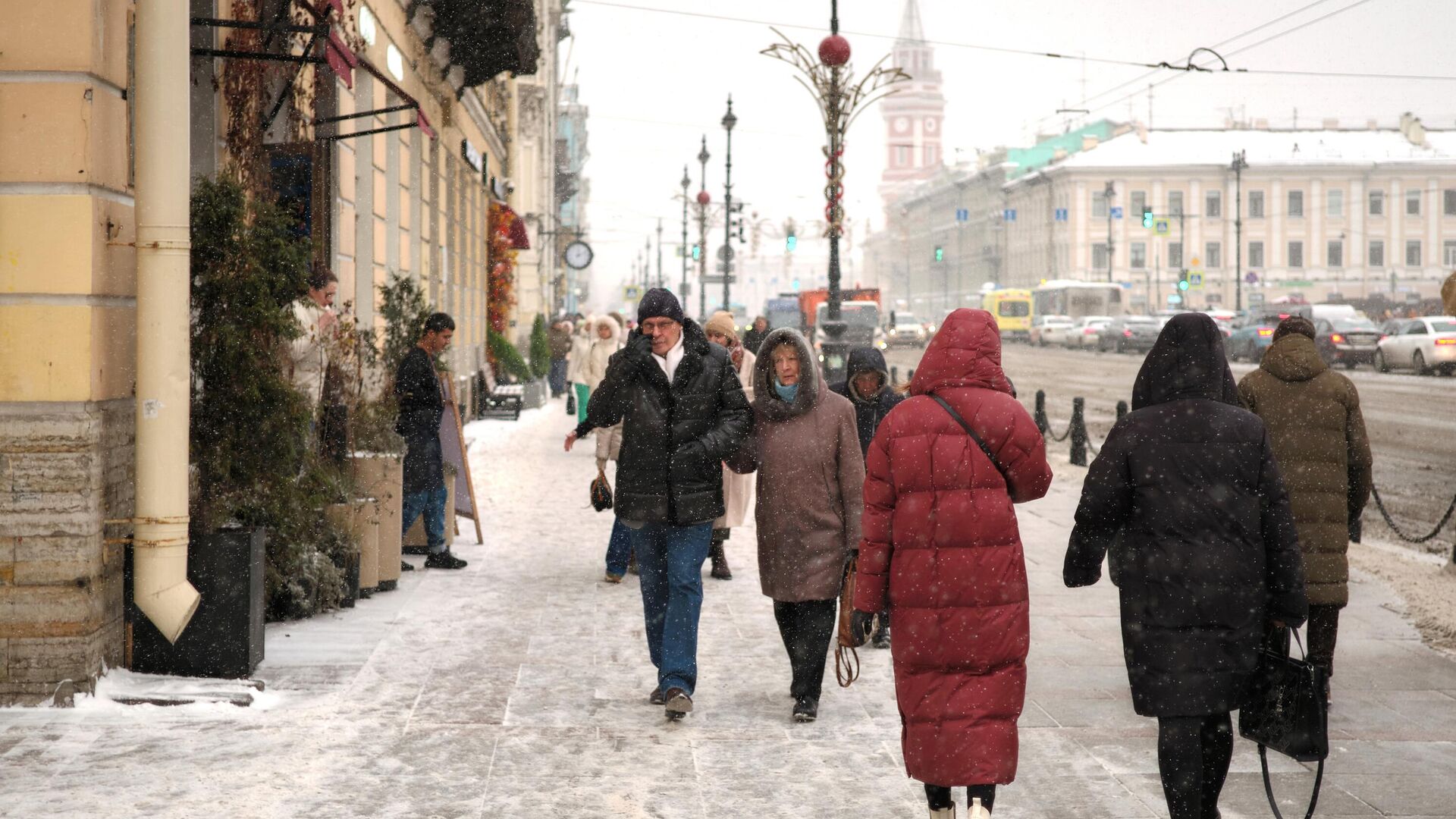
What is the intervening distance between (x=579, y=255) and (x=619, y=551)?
3074 centimetres

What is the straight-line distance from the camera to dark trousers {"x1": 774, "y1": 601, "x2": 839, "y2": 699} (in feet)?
23.0

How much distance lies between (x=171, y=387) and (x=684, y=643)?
2481mm

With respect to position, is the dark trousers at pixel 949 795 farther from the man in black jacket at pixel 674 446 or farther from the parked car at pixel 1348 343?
the parked car at pixel 1348 343

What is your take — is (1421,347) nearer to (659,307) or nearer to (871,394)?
(871,394)

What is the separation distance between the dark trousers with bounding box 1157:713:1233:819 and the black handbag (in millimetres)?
107

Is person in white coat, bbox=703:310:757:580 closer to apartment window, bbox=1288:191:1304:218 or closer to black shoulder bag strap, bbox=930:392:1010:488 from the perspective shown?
black shoulder bag strap, bbox=930:392:1010:488

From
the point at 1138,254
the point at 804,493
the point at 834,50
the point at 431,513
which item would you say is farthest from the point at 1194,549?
the point at 1138,254

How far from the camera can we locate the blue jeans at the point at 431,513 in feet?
36.2

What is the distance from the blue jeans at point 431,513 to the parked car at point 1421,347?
32.6 m

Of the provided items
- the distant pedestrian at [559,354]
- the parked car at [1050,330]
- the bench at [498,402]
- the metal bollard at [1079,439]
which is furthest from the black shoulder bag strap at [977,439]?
the parked car at [1050,330]

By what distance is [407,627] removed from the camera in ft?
29.1

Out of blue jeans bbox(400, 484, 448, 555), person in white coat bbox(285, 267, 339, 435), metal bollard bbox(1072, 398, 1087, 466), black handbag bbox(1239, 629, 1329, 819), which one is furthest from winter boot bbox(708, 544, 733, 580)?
metal bollard bbox(1072, 398, 1087, 466)

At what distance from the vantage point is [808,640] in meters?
7.08

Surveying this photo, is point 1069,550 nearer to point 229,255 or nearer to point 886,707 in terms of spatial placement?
point 886,707
